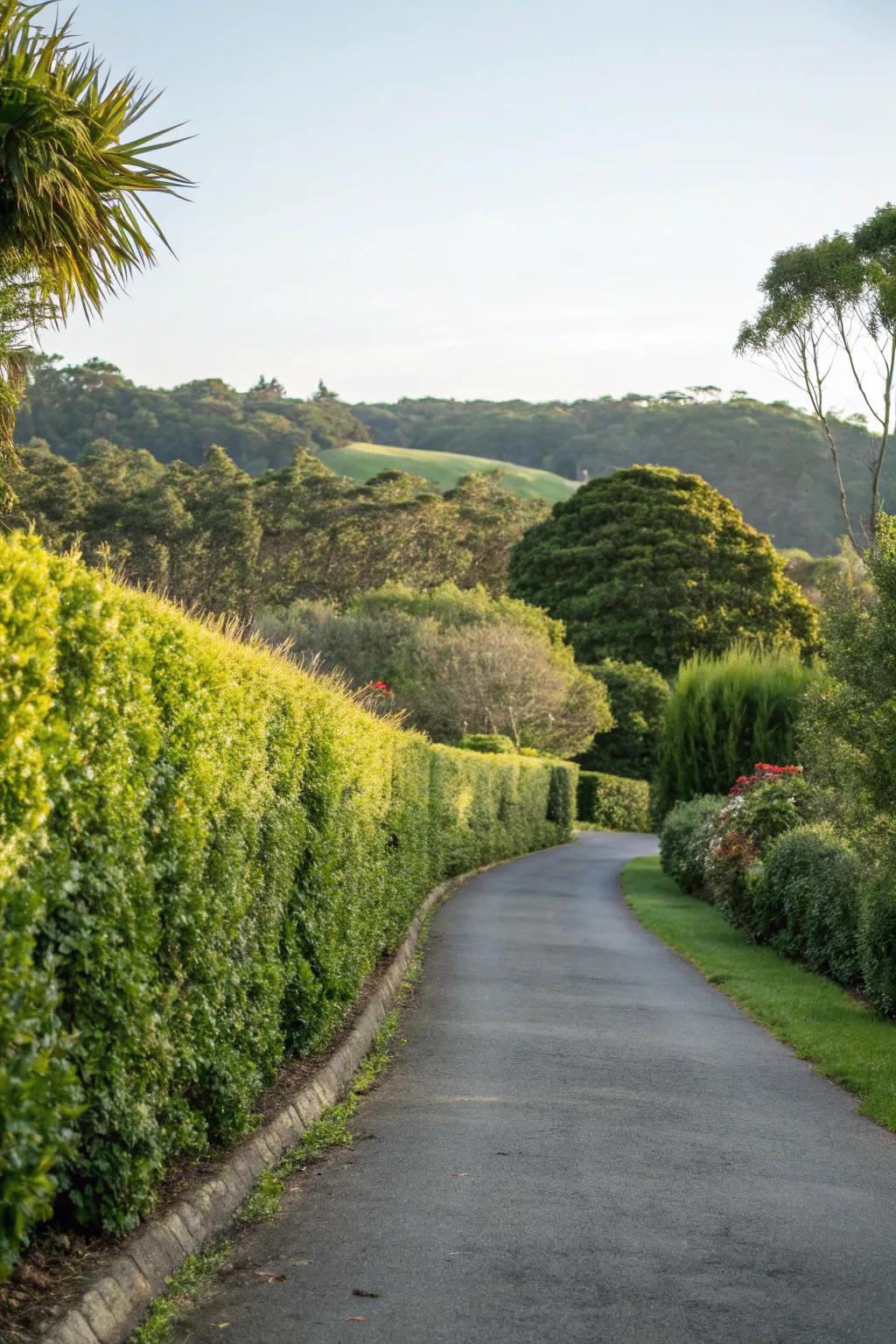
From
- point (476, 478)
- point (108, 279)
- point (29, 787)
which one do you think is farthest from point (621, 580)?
point (29, 787)

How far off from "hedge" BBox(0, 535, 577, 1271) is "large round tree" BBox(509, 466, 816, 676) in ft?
167

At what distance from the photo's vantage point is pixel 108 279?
40.3 feet

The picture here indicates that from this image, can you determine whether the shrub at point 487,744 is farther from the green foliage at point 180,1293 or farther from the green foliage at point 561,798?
the green foliage at point 180,1293

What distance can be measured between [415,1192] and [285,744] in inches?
112

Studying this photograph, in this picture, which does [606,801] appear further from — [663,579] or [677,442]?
[677,442]

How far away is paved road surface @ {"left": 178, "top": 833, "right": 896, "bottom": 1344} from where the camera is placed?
4891 millimetres

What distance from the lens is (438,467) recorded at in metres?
137

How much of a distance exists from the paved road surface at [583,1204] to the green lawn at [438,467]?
353ft

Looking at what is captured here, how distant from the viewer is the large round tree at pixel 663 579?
5925 cm

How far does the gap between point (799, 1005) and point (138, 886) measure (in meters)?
9.81

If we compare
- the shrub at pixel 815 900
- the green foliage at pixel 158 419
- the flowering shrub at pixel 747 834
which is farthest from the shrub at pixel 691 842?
the green foliage at pixel 158 419

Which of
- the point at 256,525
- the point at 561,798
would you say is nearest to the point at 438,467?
the point at 256,525

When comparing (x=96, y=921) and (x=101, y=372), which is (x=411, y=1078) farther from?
(x=101, y=372)

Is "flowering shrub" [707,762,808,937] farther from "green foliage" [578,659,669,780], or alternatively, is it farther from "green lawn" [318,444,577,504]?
"green lawn" [318,444,577,504]
